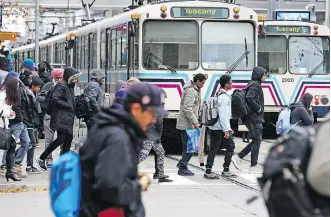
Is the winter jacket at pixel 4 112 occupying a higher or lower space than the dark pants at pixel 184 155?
higher

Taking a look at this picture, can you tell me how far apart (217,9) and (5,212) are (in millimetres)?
9619

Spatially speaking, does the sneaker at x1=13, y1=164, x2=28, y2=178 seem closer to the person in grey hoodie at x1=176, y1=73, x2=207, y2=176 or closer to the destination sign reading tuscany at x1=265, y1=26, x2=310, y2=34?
the person in grey hoodie at x1=176, y1=73, x2=207, y2=176

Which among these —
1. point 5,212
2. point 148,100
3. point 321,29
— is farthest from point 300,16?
point 148,100

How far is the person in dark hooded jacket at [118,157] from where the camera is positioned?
534 cm

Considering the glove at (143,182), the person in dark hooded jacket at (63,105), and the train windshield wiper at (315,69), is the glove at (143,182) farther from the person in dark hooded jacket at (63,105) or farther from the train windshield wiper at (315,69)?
the train windshield wiper at (315,69)

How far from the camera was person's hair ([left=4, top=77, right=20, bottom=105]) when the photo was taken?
13719mm

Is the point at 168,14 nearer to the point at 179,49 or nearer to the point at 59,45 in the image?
the point at 179,49

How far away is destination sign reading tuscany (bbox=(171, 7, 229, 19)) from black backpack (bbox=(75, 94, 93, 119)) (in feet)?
13.9

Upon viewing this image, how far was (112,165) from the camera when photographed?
5320 millimetres

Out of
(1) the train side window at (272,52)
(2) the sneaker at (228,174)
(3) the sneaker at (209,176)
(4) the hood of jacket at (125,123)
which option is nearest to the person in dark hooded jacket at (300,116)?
(2) the sneaker at (228,174)

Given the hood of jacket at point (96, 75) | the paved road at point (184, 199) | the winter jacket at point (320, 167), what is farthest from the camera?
the hood of jacket at point (96, 75)

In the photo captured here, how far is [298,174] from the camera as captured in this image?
4484mm

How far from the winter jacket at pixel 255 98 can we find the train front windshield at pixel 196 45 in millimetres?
3402

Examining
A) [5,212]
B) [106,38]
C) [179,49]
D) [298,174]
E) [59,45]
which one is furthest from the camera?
[59,45]
